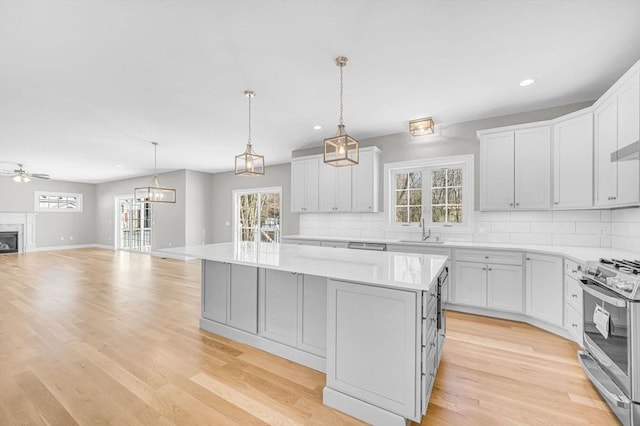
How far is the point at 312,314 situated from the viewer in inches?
90.7

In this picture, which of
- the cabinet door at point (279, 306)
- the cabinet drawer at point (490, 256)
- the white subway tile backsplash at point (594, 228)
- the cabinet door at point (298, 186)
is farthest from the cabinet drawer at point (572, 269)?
the cabinet door at point (298, 186)

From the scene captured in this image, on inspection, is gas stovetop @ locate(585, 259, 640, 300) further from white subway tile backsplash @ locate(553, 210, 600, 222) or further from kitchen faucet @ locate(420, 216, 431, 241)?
kitchen faucet @ locate(420, 216, 431, 241)

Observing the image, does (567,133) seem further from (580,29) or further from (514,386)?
(514,386)

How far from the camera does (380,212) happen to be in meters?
4.80

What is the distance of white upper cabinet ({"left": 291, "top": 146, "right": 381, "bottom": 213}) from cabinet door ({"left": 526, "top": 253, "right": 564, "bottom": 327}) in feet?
7.29

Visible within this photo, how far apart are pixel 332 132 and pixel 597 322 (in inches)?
151

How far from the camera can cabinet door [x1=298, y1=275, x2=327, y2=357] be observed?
2258 mm

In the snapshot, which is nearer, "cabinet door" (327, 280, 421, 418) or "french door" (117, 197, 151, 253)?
"cabinet door" (327, 280, 421, 418)

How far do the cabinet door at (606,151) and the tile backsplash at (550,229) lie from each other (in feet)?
1.26

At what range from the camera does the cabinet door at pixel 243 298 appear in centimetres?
268

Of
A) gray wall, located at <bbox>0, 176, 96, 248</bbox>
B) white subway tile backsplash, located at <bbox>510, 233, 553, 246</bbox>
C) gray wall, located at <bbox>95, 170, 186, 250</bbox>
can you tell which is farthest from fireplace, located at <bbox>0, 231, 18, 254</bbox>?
white subway tile backsplash, located at <bbox>510, 233, 553, 246</bbox>

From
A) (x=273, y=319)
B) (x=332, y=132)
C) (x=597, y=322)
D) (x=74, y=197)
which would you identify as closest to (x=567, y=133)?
(x=597, y=322)

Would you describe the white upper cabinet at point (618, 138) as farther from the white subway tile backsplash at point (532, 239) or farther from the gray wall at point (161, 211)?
the gray wall at point (161, 211)

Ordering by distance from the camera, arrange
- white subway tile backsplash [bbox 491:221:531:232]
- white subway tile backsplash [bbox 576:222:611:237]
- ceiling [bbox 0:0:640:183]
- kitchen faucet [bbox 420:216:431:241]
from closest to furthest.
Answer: ceiling [bbox 0:0:640:183], white subway tile backsplash [bbox 576:222:611:237], white subway tile backsplash [bbox 491:221:531:232], kitchen faucet [bbox 420:216:431:241]
